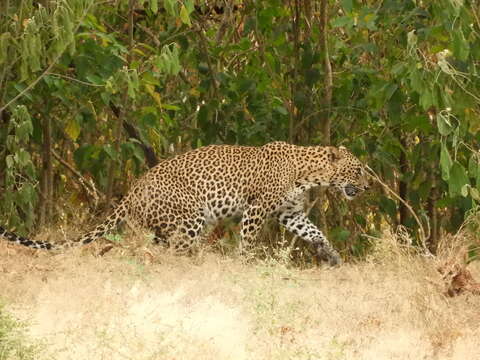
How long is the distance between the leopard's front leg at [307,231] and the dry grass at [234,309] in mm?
1552

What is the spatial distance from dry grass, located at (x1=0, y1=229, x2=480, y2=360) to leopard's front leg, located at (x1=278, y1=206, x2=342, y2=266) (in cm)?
155

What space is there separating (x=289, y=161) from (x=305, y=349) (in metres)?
4.27

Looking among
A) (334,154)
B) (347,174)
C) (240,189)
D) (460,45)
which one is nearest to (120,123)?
(240,189)

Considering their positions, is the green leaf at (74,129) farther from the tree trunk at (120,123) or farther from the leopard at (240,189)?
the leopard at (240,189)

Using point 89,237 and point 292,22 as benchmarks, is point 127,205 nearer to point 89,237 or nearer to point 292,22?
point 89,237

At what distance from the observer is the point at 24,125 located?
7.98 metres

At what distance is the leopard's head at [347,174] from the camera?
9.85m

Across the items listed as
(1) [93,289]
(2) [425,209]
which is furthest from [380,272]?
(2) [425,209]

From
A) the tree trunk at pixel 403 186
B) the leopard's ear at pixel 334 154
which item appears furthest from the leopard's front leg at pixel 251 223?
the tree trunk at pixel 403 186

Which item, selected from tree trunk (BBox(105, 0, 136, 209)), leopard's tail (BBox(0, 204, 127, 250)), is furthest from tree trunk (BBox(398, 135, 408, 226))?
leopard's tail (BBox(0, 204, 127, 250))

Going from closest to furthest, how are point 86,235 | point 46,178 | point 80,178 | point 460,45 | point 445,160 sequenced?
1. point 445,160
2. point 460,45
3. point 86,235
4. point 46,178
5. point 80,178

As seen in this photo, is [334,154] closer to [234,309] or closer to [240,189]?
[240,189]

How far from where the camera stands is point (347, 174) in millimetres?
9930

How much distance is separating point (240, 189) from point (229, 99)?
0.94m
